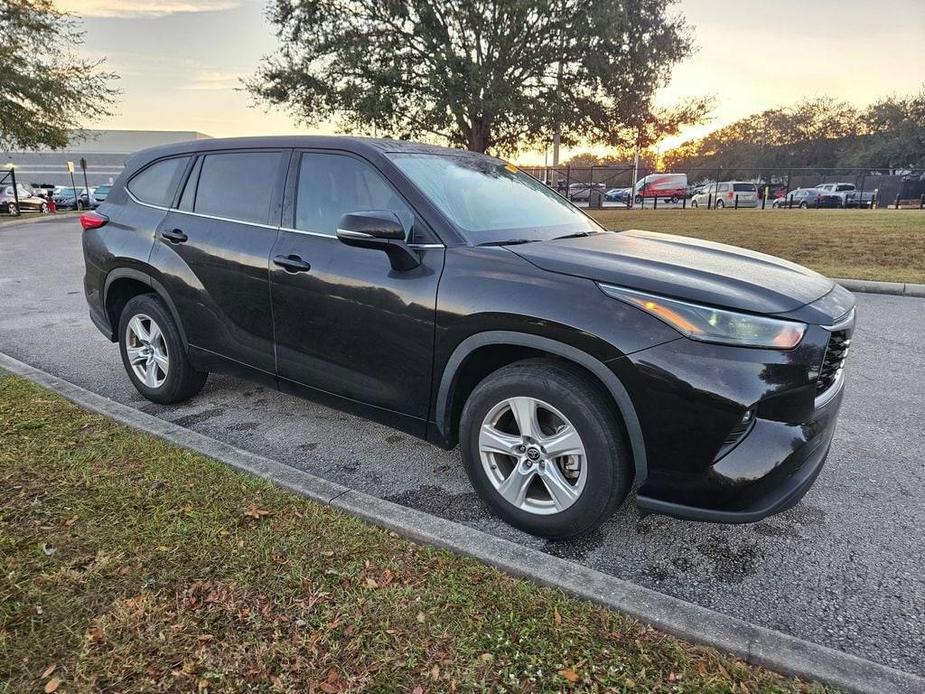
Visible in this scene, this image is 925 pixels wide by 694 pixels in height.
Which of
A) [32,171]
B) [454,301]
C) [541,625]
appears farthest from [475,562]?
[32,171]

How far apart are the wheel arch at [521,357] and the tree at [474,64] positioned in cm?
1487

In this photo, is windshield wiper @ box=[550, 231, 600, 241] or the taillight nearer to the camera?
windshield wiper @ box=[550, 231, 600, 241]

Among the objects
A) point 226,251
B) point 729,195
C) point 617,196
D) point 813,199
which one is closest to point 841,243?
point 226,251

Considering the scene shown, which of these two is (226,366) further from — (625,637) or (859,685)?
(859,685)

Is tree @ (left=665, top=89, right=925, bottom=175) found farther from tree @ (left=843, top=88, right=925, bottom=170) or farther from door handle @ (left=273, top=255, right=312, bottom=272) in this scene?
door handle @ (left=273, top=255, right=312, bottom=272)

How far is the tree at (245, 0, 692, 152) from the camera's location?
54.1ft

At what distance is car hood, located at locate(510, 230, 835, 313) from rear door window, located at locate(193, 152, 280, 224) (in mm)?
1673

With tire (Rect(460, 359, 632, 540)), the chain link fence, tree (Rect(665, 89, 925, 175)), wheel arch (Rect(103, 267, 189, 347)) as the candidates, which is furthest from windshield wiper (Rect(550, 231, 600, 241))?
tree (Rect(665, 89, 925, 175))

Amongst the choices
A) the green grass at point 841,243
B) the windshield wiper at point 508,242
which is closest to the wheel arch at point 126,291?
the windshield wiper at point 508,242

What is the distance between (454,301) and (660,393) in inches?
39.1

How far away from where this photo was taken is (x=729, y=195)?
37219 mm

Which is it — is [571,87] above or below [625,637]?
above

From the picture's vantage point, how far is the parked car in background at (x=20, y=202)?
2820cm

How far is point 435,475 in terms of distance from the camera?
3.44 m
